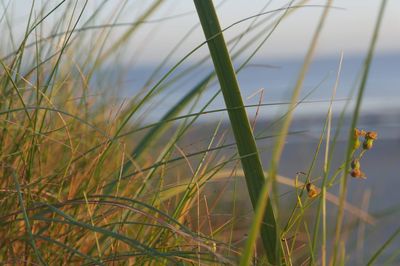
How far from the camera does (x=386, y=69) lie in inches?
974

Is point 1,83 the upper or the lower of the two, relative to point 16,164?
upper

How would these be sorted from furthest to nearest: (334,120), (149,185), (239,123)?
1. (334,120)
2. (149,185)
3. (239,123)

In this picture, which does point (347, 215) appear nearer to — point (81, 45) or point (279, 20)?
point (81, 45)

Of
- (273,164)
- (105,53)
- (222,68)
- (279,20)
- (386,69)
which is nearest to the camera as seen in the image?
(273,164)

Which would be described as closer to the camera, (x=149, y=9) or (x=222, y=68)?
(x=222, y=68)

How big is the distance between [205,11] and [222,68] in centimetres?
7

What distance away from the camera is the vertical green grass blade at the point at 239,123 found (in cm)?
85

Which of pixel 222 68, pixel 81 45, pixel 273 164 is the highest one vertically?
pixel 81 45

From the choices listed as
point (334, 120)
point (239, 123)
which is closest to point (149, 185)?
point (239, 123)

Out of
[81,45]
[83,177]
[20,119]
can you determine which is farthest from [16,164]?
[81,45]

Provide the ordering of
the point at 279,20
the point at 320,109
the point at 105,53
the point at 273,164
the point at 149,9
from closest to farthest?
the point at 273,164 < the point at 279,20 < the point at 149,9 < the point at 105,53 < the point at 320,109

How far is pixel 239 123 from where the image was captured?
87 cm

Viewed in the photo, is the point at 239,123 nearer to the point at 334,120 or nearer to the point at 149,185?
the point at 149,185

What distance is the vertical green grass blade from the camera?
0.85 metres
